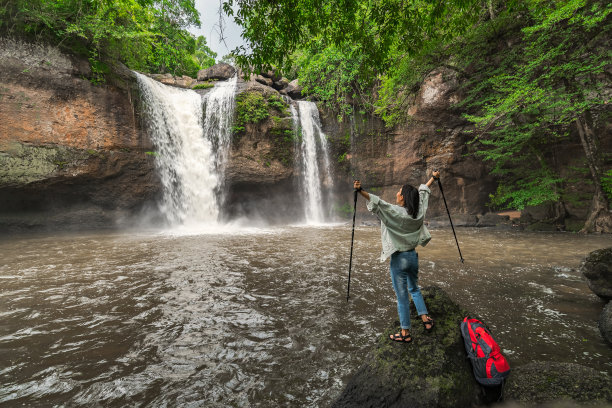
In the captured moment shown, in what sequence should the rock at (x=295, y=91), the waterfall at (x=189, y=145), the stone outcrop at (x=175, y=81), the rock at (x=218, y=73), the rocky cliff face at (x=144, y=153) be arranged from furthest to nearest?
the rock at (x=295, y=91)
the rock at (x=218, y=73)
the stone outcrop at (x=175, y=81)
the waterfall at (x=189, y=145)
the rocky cliff face at (x=144, y=153)

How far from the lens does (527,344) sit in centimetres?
304

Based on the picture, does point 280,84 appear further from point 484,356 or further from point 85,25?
point 484,356

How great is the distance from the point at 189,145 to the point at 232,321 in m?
15.5

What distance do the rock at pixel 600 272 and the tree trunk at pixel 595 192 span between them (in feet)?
31.9

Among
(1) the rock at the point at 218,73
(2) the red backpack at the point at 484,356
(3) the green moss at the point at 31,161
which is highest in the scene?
(1) the rock at the point at 218,73

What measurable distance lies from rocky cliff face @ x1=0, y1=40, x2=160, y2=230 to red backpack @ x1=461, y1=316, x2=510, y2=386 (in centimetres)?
1741

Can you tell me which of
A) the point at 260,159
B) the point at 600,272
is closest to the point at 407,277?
the point at 600,272

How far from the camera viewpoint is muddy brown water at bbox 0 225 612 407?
8.18 feet

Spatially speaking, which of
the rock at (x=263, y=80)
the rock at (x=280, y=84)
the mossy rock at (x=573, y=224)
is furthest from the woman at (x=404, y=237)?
the rock at (x=280, y=84)

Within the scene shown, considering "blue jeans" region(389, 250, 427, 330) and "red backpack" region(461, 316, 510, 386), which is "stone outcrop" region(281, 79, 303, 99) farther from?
"red backpack" region(461, 316, 510, 386)

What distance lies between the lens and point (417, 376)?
2.21 m

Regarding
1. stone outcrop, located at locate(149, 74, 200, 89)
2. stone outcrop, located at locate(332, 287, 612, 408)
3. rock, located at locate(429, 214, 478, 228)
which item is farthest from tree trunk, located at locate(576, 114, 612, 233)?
stone outcrop, located at locate(149, 74, 200, 89)

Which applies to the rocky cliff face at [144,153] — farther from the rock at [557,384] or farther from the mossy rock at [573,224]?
the rock at [557,384]

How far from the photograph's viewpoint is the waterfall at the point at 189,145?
1605 cm
